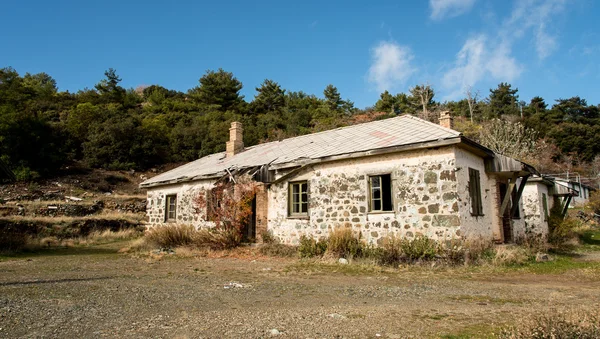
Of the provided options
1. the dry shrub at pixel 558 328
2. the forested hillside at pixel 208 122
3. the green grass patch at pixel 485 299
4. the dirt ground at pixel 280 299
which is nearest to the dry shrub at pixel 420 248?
the dirt ground at pixel 280 299

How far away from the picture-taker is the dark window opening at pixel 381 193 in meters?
11.2

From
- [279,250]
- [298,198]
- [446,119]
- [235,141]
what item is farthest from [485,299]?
[235,141]

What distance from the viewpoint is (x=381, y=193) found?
1125 cm

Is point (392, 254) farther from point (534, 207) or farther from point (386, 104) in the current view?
point (386, 104)

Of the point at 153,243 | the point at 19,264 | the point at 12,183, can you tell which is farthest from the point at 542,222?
the point at 12,183

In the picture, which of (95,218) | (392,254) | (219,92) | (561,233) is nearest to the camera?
(392,254)

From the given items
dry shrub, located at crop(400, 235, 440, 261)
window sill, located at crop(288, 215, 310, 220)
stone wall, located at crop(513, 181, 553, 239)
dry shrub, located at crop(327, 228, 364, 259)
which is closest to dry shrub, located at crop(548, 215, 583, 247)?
stone wall, located at crop(513, 181, 553, 239)

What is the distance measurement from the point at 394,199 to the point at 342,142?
3.30 m

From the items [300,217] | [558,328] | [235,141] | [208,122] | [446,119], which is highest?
[208,122]

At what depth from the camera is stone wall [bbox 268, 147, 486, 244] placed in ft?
33.0

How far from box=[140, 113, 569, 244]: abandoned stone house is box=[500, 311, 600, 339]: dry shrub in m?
6.48

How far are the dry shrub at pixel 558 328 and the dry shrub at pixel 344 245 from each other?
7.23 metres

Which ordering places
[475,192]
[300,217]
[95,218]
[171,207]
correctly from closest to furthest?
[475,192]
[300,217]
[171,207]
[95,218]

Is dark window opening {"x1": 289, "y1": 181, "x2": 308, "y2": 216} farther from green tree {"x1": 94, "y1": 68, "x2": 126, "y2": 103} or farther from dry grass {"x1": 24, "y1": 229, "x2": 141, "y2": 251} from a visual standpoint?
green tree {"x1": 94, "y1": 68, "x2": 126, "y2": 103}
